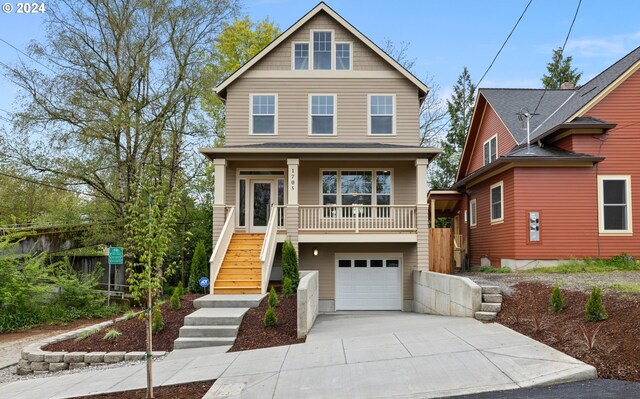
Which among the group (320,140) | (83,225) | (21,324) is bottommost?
(21,324)

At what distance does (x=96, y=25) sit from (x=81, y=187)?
259 inches

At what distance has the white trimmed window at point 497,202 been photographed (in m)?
17.7

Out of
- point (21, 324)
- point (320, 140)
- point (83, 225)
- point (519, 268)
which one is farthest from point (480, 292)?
point (83, 225)

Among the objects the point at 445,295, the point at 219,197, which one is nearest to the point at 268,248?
the point at 219,197

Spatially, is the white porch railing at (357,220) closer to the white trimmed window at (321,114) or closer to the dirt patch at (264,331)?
the white trimmed window at (321,114)

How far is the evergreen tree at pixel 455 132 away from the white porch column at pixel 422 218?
922 inches

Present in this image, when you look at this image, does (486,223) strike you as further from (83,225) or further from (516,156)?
(83,225)

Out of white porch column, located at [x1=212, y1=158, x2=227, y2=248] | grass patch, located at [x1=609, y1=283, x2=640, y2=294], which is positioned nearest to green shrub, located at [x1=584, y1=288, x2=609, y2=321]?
grass patch, located at [x1=609, y1=283, x2=640, y2=294]

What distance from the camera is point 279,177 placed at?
57.1ft

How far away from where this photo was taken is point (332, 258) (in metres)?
17.2

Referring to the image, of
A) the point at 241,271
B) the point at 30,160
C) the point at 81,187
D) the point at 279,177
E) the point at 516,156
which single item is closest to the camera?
the point at 241,271

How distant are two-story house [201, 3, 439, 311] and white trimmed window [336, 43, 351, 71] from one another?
36mm

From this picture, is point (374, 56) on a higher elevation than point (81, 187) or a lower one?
higher

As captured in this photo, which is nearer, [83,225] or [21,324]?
[21,324]
